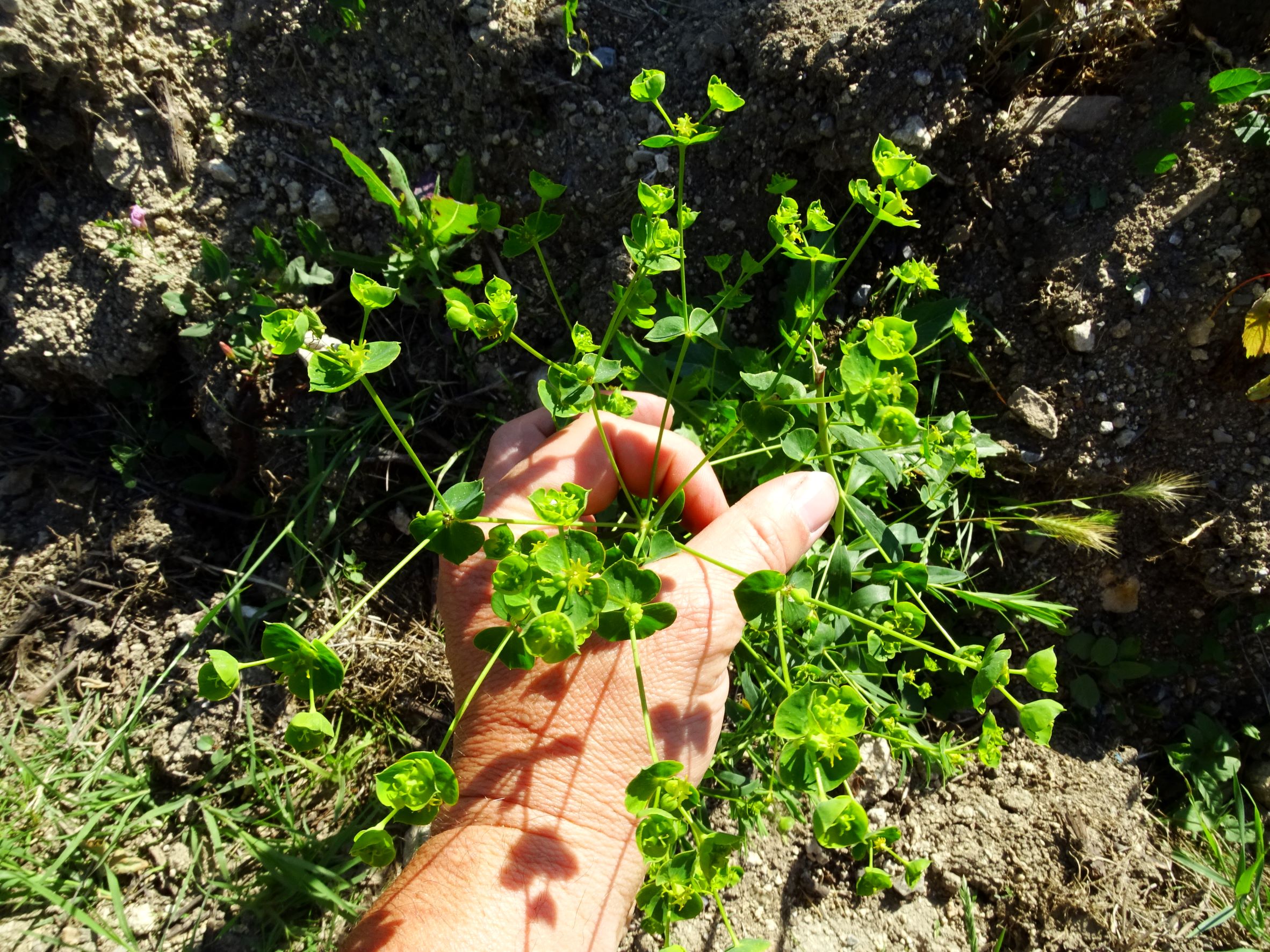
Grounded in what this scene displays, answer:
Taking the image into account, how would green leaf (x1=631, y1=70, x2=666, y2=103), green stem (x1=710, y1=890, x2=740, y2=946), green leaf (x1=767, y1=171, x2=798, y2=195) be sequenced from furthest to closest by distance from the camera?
1. green leaf (x1=767, y1=171, x2=798, y2=195)
2. green leaf (x1=631, y1=70, x2=666, y2=103)
3. green stem (x1=710, y1=890, x2=740, y2=946)

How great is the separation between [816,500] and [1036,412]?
114 cm

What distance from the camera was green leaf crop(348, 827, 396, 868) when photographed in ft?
6.19

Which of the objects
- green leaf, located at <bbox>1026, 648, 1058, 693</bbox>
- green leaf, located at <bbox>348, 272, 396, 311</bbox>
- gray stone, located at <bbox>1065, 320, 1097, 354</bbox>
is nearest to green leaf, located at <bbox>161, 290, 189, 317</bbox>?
green leaf, located at <bbox>348, 272, 396, 311</bbox>

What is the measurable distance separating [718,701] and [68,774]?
240 centimetres

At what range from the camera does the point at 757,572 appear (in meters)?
1.97

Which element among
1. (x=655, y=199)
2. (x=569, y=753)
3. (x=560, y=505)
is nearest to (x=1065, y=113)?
(x=655, y=199)

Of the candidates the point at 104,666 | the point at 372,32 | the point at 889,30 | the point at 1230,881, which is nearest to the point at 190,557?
the point at 104,666

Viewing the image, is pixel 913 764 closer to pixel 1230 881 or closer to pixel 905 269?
pixel 1230 881

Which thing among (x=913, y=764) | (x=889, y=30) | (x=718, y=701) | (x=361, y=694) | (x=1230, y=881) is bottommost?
(x=1230, y=881)

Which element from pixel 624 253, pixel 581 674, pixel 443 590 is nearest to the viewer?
pixel 581 674

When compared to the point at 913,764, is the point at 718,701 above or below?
above

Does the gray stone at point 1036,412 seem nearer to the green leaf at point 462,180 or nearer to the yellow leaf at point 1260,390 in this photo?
the yellow leaf at point 1260,390

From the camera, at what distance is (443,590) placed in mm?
2484

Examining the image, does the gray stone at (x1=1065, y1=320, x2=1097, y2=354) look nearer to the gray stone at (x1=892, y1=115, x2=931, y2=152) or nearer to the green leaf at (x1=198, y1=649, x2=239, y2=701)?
the gray stone at (x1=892, y1=115, x2=931, y2=152)
